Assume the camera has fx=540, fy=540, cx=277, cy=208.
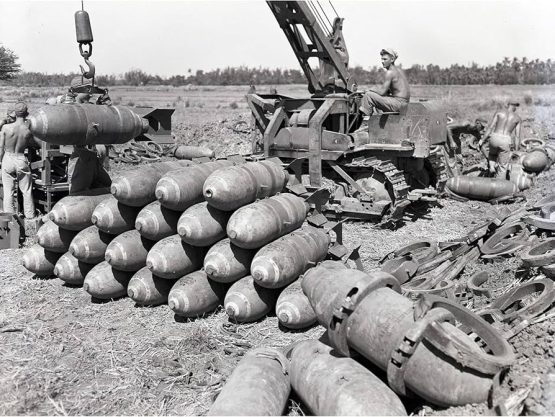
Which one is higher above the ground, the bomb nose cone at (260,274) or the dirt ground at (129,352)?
the bomb nose cone at (260,274)

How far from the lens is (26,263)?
748 centimetres

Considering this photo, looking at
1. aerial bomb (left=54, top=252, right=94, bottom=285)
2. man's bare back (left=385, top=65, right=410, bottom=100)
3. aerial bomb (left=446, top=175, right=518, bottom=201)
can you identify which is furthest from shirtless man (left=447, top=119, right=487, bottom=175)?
aerial bomb (left=54, top=252, right=94, bottom=285)

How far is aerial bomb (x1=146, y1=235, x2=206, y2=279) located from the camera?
6.18m

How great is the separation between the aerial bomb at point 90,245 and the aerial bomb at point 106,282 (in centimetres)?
14

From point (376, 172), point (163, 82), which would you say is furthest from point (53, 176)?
point (163, 82)

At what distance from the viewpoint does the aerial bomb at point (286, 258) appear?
578cm

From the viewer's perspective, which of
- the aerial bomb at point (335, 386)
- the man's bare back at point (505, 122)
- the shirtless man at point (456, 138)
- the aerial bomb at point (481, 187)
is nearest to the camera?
the aerial bomb at point (335, 386)

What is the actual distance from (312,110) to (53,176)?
5.67 m

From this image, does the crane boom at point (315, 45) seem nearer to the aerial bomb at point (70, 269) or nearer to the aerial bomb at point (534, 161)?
the aerial bomb at point (534, 161)

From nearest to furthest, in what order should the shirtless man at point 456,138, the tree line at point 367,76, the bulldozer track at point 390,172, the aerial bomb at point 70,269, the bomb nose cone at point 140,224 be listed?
the bomb nose cone at point 140,224, the aerial bomb at point 70,269, the bulldozer track at point 390,172, the shirtless man at point 456,138, the tree line at point 367,76

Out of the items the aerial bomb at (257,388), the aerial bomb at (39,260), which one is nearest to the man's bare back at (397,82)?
the aerial bomb at (39,260)

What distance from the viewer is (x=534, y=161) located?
44.2 ft

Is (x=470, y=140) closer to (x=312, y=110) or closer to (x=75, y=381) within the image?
(x=312, y=110)

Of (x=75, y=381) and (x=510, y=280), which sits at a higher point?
(x=510, y=280)
